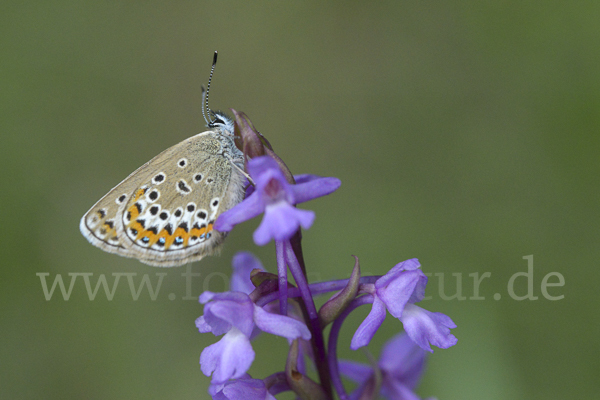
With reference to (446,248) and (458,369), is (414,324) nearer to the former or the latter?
(458,369)

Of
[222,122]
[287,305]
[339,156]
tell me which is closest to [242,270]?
[287,305]

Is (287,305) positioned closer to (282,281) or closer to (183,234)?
(282,281)

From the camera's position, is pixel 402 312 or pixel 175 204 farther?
pixel 175 204

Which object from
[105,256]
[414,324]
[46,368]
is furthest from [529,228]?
[46,368]

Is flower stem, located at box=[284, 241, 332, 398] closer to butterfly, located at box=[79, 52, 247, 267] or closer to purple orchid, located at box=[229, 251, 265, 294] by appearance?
butterfly, located at box=[79, 52, 247, 267]

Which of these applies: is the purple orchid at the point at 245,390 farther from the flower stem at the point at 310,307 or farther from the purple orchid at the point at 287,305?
the flower stem at the point at 310,307

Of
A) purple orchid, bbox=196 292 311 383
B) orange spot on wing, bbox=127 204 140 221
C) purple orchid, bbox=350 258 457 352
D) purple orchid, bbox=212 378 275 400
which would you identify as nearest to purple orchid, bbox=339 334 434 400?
purple orchid, bbox=350 258 457 352

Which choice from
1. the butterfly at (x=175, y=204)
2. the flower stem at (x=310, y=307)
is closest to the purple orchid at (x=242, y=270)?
the butterfly at (x=175, y=204)

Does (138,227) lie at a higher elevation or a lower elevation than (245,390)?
higher
